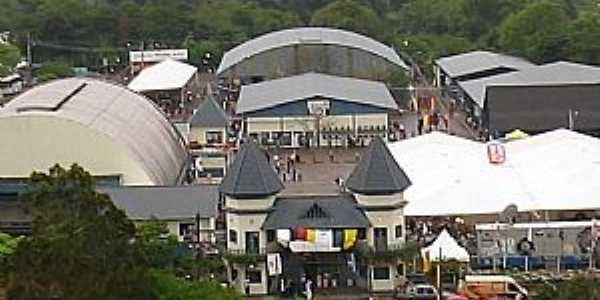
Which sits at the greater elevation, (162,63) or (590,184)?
(162,63)

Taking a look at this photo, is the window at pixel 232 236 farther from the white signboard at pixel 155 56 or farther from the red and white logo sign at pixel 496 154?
the white signboard at pixel 155 56

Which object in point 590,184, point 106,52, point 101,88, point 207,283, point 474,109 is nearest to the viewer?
point 207,283

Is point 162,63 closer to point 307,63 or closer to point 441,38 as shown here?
point 307,63

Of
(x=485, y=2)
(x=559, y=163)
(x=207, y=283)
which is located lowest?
(x=207, y=283)

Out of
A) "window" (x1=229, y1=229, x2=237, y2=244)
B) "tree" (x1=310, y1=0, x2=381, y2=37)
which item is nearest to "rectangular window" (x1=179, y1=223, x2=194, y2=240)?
"window" (x1=229, y1=229, x2=237, y2=244)

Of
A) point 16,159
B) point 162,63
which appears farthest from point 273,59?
point 16,159

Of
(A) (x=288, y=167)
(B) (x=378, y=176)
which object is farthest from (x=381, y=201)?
(A) (x=288, y=167)

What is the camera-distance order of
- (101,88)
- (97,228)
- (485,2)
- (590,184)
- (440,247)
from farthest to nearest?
(485,2)
(101,88)
(590,184)
(440,247)
(97,228)
